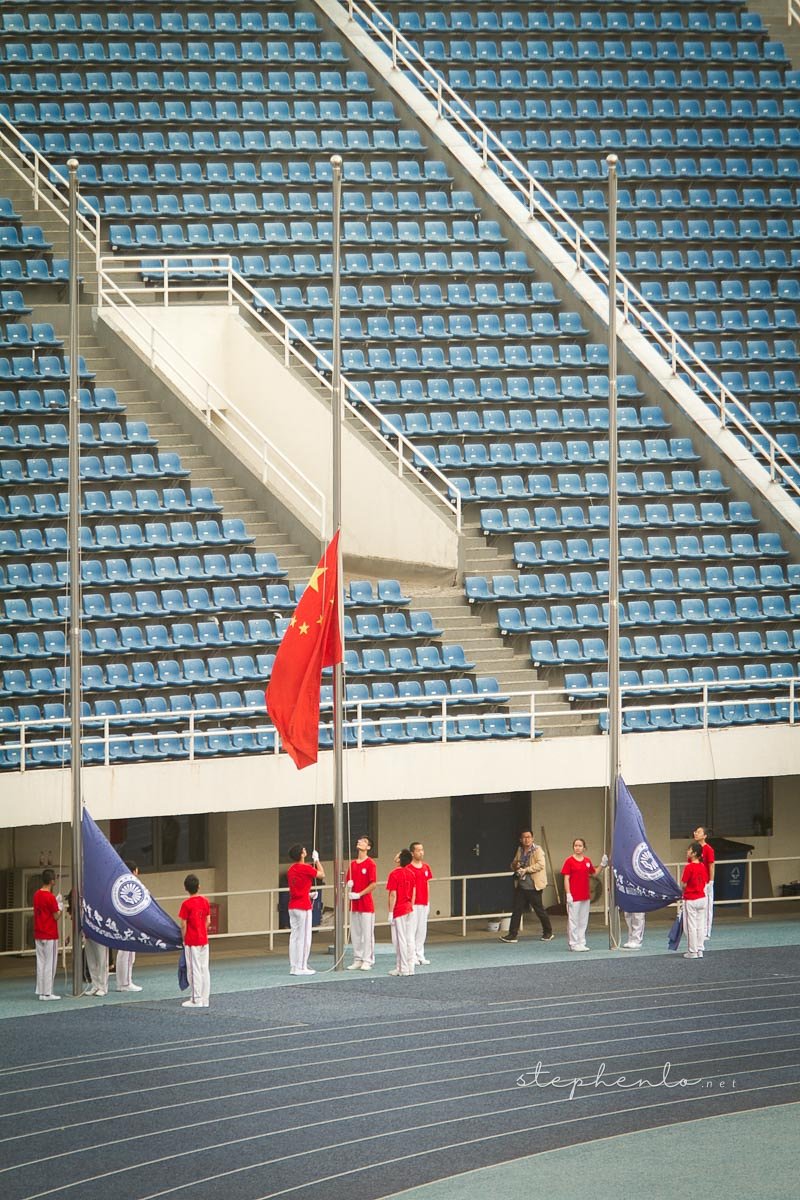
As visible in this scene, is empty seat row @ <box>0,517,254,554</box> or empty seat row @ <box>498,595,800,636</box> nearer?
empty seat row @ <box>0,517,254,554</box>

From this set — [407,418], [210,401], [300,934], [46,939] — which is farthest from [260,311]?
[46,939]

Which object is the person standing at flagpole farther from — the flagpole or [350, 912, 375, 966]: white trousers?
the flagpole

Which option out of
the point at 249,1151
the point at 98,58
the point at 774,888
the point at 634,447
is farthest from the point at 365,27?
the point at 249,1151

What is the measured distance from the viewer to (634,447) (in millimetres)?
28625

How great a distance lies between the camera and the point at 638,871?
22406 millimetres

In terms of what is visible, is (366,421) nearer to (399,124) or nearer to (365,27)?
(399,124)

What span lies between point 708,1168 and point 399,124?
69.7ft

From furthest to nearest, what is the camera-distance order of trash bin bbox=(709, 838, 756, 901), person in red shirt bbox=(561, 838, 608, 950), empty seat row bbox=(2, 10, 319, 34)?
empty seat row bbox=(2, 10, 319, 34)
trash bin bbox=(709, 838, 756, 901)
person in red shirt bbox=(561, 838, 608, 950)

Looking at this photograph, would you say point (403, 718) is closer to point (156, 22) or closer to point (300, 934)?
point (300, 934)

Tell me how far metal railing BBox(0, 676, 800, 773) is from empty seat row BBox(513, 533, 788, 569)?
1.99m

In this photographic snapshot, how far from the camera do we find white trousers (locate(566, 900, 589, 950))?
22781mm

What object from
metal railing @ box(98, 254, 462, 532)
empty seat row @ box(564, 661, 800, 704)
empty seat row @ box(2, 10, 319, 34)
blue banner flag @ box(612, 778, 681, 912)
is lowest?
blue banner flag @ box(612, 778, 681, 912)

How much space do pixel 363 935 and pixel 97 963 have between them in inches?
115

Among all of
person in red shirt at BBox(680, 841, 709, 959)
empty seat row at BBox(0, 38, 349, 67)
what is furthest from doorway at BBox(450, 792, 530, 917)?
empty seat row at BBox(0, 38, 349, 67)
